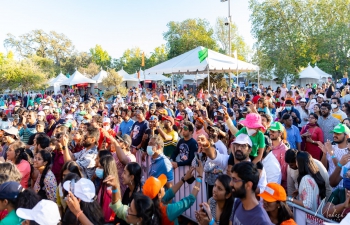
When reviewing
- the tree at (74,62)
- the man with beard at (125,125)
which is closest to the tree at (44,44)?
the tree at (74,62)

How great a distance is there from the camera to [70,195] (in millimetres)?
3039

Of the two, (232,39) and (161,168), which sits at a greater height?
(232,39)

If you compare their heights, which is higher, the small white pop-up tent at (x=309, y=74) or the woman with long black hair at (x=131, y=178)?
the small white pop-up tent at (x=309, y=74)

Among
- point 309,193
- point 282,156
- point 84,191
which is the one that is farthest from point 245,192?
point 282,156

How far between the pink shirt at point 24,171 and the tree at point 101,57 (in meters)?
69.9

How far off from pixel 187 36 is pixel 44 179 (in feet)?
146

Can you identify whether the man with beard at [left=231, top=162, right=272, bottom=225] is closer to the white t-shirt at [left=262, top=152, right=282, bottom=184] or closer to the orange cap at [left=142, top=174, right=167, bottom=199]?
the orange cap at [left=142, top=174, right=167, bottom=199]

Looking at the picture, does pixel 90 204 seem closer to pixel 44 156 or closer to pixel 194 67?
pixel 44 156

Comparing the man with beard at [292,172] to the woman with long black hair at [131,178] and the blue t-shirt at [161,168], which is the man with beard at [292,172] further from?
the woman with long black hair at [131,178]

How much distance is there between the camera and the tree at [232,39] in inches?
2104

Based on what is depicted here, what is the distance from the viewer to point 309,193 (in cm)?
363

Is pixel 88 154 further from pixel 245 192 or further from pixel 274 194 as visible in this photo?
pixel 274 194

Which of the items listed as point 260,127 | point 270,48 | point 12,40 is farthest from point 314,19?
point 12,40

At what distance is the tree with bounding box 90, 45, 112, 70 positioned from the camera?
2889 inches
